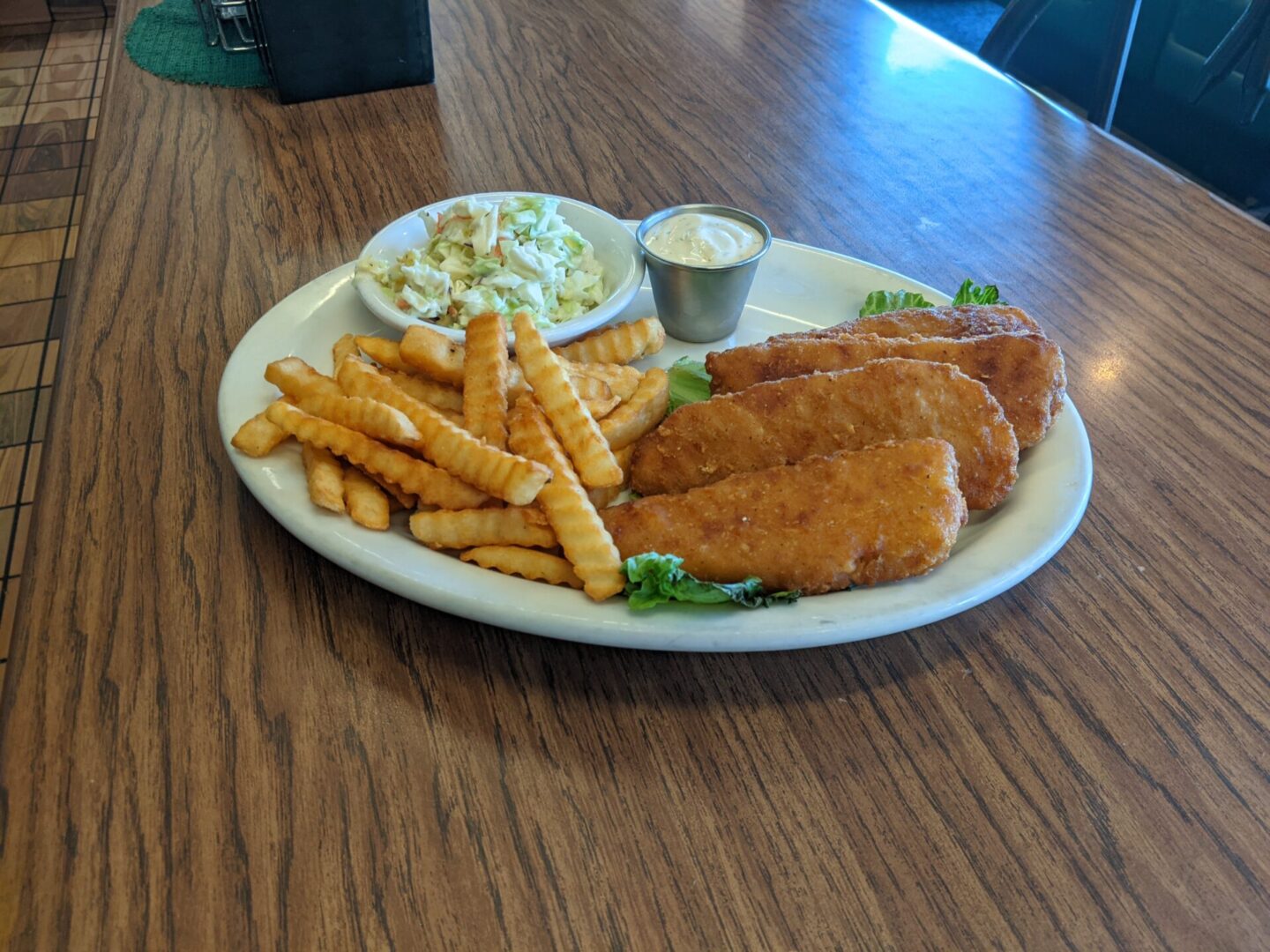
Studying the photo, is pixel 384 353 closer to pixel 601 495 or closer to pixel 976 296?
pixel 601 495

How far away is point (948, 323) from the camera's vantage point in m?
1.79

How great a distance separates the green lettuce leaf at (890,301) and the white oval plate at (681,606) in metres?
0.48

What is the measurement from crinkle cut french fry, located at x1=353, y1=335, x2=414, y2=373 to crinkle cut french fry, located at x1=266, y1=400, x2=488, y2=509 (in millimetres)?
242

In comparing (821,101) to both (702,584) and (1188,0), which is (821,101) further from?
Result: (1188,0)

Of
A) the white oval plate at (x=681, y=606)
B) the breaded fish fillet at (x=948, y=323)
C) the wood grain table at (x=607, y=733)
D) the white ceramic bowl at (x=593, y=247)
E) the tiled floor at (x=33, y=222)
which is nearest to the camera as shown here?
the wood grain table at (x=607, y=733)

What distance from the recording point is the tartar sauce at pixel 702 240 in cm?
197

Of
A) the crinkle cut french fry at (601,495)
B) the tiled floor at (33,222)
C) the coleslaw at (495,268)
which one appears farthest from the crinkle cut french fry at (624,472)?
the tiled floor at (33,222)

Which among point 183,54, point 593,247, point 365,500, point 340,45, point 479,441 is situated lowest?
point 183,54

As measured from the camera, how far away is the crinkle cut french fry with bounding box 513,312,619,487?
56.1 inches

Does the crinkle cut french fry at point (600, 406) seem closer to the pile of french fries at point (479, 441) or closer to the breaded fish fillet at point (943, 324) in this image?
the pile of french fries at point (479, 441)

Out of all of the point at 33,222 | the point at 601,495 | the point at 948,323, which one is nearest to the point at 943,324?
the point at 948,323

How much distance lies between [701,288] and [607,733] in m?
1.02

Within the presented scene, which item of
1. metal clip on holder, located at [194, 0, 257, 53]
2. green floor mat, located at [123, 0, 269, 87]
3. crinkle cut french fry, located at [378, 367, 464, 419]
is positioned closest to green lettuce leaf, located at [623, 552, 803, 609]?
crinkle cut french fry, located at [378, 367, 464, 419]

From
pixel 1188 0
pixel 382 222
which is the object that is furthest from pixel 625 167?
pixel 1188 0
